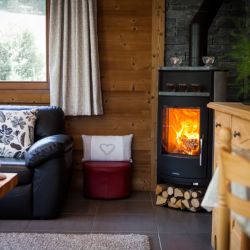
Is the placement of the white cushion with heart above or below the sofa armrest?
below

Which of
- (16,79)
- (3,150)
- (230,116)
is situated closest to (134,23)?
(16,79)

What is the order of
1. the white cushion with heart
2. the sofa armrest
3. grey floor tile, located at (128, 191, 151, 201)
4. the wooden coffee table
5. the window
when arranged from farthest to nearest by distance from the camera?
the window, the white cushion with heart, grey floor tile, located at (128, 191, 151, 201), the sofa armrest, the wooden coffee table

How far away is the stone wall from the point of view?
427cm

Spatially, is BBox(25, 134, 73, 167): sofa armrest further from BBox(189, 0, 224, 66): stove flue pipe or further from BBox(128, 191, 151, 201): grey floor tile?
BBox(189, 0, 224, 66): stove flue pipe

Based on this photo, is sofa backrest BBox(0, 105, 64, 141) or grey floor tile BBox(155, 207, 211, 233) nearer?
grey floor tile BBox(155, 207, 211, 233)

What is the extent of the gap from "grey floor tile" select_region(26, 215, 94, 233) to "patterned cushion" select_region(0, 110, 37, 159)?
702 mm

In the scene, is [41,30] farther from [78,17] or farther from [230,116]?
[230,116]

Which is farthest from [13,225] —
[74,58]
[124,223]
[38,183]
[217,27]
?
[217,27]

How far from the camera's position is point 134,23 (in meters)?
4.35

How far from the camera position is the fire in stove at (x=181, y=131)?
12.5ft

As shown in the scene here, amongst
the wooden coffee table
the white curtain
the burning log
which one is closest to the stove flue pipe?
the white curtain

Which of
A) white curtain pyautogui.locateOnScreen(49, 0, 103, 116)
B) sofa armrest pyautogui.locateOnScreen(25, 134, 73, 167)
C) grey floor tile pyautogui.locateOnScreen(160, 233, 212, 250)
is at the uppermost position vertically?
white curtain pyautogui.locateOnScreen(49, 0, 103, 116)

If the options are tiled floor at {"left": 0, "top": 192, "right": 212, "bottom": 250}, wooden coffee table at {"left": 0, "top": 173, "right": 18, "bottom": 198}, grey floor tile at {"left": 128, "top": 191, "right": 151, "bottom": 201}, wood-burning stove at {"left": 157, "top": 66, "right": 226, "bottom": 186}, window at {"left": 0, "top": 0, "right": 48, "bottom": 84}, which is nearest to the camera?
wooden coffee table at {"left": 0, "top": 173, "right": 18, "bottom": 198}

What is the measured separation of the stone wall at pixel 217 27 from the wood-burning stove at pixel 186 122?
1.86 ft
